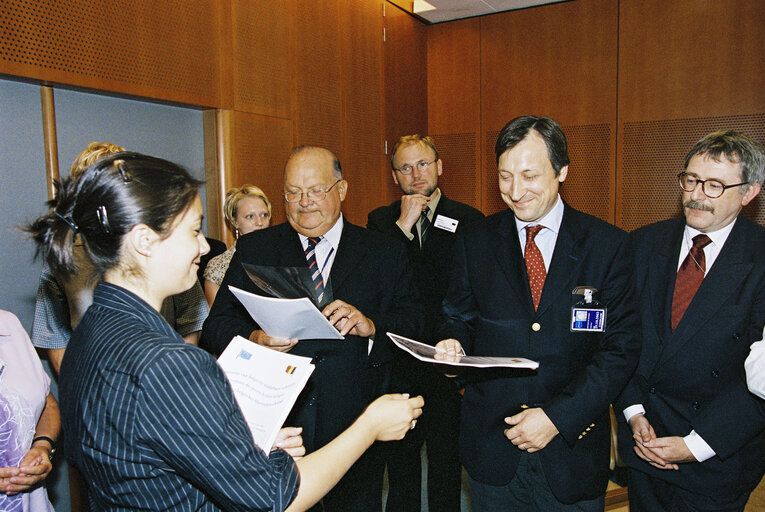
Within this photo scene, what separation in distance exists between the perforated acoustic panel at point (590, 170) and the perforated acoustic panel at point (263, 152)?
333cm

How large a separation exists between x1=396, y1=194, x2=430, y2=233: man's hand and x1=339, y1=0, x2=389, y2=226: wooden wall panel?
2255 mm

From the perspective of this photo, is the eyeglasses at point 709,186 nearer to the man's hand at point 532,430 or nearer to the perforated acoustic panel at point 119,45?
the man's hand at point 532,430

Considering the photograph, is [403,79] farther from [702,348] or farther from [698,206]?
[702,348]

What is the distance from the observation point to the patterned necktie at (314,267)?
2202 mm

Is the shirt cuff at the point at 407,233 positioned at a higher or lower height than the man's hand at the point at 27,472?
higher

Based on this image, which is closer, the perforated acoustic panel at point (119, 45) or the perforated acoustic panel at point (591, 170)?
the perforated acoustic panel at point (119, 45)

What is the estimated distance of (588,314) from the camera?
1836 mm

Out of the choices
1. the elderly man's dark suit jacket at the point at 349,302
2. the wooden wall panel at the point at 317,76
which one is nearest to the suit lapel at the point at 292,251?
the elderly man's dark suit jacket at the point at 349,302

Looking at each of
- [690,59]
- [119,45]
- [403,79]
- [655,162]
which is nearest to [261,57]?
[119,45]

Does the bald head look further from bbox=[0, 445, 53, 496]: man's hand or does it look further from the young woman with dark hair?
bbox=[0, 445, 53, 496]: man's hand

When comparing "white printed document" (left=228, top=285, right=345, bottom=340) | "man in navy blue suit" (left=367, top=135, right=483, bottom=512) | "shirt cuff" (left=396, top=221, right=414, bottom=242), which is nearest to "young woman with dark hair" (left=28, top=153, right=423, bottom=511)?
"white printed document" (left=228, top=285, right=345, bottom=340)

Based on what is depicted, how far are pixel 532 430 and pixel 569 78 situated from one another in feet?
17.7

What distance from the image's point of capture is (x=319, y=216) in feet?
7.47

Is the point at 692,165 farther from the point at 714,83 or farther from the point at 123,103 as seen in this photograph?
the point at 714,83
